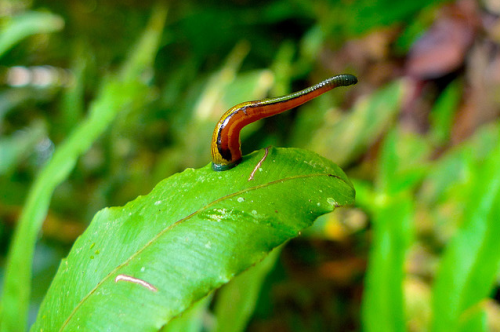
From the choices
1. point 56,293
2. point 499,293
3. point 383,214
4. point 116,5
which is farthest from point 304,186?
point 116,5

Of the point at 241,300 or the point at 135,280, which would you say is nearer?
the point at 135,280

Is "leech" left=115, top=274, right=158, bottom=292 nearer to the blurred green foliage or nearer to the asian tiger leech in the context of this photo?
the asian tiger leech

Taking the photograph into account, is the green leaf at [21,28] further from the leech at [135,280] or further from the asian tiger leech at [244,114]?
the leech at [135,280]

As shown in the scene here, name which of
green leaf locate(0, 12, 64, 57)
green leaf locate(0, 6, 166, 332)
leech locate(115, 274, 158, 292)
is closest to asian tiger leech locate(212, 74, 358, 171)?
leech locate(115, 274, 158, 292)

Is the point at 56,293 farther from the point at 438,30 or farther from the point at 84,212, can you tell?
the point at 438,30

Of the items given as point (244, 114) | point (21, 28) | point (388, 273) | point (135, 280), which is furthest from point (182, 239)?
point (21, 28)

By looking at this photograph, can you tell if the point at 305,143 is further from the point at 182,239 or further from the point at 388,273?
the point at 182,239
